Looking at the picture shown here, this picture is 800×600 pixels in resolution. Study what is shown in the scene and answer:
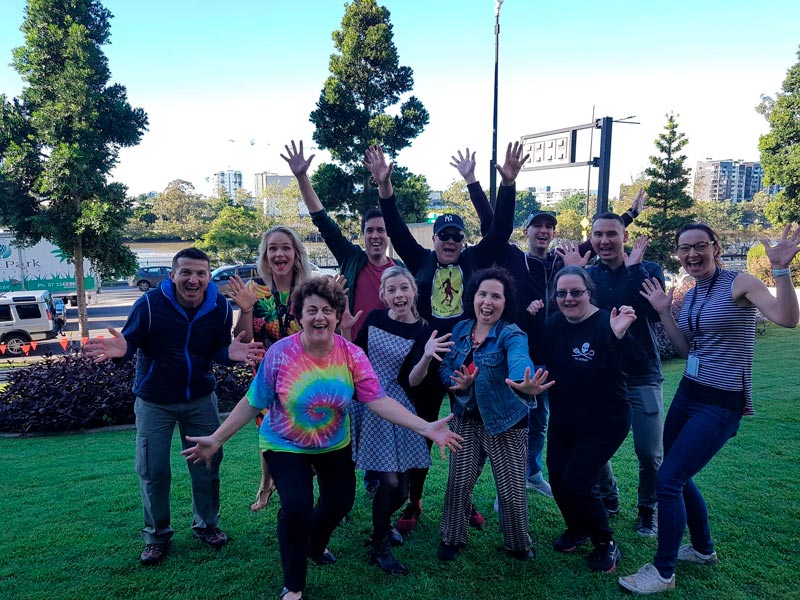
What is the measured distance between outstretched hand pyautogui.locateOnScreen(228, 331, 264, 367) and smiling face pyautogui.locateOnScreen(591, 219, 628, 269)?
2488mm

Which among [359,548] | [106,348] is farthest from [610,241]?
[106,348]

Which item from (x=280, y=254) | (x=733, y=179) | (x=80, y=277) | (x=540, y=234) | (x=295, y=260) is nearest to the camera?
(x=280, y=254)

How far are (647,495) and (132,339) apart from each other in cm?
369

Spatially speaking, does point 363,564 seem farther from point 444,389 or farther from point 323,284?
point 323,284

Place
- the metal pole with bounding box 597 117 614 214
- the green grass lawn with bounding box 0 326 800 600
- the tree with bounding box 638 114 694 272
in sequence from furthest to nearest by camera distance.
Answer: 1. the tree with bounding box 638 114 694 272
2. the metal pole with bounding box 597 117 614 214
3. the green grass lawn with bounding box 0 326 800 600

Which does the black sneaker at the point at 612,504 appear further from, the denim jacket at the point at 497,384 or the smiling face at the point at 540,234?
the smiling face at the point at 540,234

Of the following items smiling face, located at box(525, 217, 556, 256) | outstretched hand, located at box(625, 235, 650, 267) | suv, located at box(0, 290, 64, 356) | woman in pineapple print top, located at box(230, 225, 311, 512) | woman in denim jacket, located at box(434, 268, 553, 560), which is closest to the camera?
woman in denim jacket, located at box(434, 268, 553, 560)

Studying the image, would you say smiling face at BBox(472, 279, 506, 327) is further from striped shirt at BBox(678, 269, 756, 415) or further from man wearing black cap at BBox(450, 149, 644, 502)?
striped shirt at BBox(678, 269, 756, 415)

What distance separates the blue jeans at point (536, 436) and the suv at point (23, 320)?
54.9 ft

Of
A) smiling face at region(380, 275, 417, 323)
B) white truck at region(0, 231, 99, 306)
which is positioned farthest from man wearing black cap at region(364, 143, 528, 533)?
white truck at region(0, 231, 99, 306)

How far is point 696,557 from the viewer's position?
11.4 ft

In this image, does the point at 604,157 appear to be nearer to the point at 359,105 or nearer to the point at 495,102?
the point at 495,102

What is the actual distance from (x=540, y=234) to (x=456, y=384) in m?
1.94

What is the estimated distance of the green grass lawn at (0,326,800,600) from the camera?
10.7 ft
